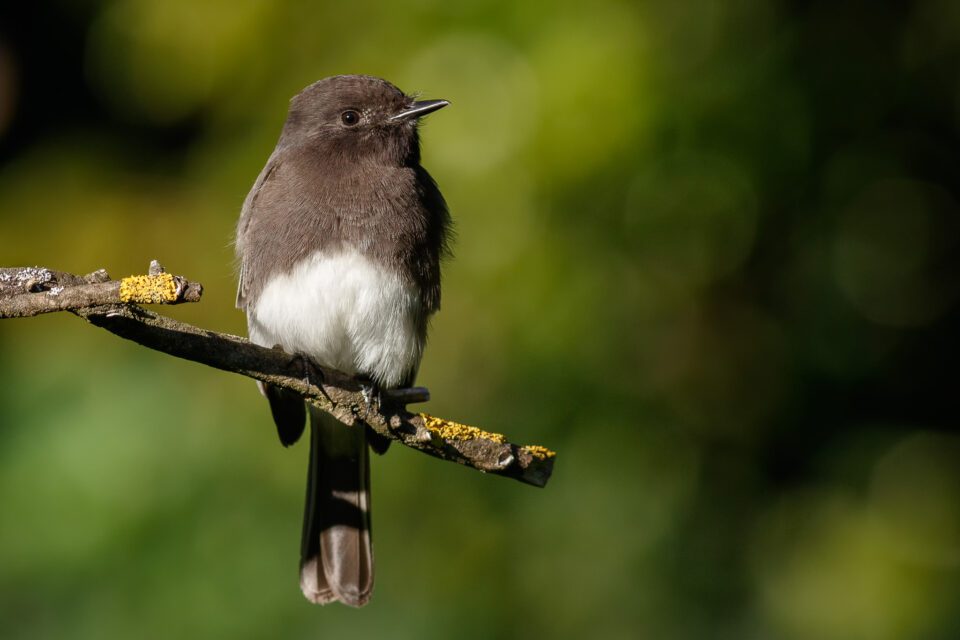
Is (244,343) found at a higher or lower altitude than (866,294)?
lower

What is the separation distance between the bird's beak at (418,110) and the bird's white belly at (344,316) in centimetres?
59

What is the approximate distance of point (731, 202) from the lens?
525 centimetres

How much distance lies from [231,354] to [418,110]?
1.68 meters

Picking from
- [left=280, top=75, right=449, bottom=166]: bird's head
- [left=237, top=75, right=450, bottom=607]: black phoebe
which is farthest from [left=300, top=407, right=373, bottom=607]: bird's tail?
[left=280, top=75, right=449, bottom=166]: bird's head

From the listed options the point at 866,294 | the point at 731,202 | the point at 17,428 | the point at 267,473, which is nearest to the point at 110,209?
the point at 17,428

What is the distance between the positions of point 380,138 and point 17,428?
72.7 inches

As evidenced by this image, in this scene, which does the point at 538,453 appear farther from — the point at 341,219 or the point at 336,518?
the point at 336,518

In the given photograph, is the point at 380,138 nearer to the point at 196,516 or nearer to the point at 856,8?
the point at 196,516

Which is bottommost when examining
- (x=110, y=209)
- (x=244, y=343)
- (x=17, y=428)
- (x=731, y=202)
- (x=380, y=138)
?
(x=244, y=343)

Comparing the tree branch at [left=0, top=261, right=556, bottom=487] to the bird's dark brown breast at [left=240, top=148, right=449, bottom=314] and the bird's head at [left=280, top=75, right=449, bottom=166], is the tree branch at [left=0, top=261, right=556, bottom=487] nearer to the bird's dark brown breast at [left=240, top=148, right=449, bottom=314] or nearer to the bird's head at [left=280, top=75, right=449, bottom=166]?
the bird's dark brown breast at [left=240, top=148, right=449, bottom=314]

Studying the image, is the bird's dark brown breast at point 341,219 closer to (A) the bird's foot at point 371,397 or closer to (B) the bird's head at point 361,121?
(B) the bird's head at point 361,121

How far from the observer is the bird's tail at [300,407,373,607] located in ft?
14.3

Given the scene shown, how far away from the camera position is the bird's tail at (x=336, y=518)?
4.37 m

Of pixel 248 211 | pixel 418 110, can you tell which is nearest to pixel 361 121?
pixel 418 110
